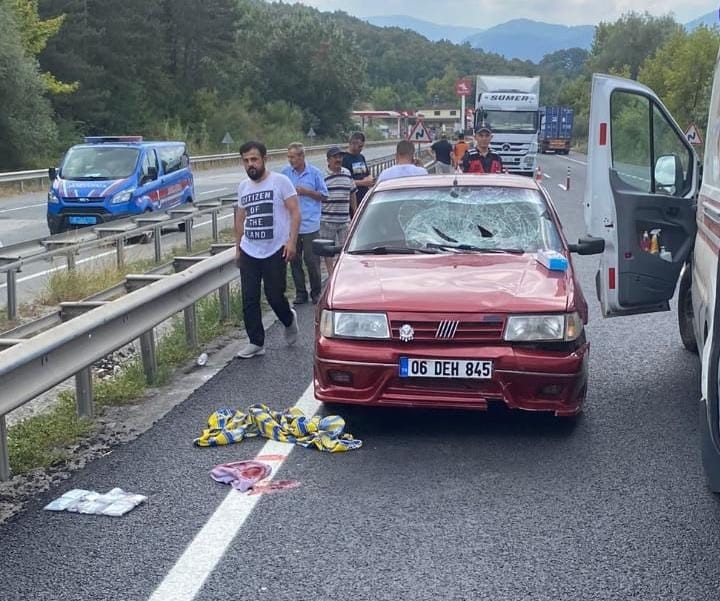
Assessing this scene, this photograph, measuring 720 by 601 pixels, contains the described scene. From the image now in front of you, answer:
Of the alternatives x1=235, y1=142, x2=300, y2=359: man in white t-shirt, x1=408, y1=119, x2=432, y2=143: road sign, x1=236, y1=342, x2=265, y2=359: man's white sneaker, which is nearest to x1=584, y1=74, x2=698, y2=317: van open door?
x1=235, y1=142, x2=300, y2=359: man in white t-shirt

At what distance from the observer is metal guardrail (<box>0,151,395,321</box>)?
34.6ft

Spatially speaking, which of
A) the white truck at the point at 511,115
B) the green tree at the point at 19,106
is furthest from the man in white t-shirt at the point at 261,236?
the green tree at the point at 19,106

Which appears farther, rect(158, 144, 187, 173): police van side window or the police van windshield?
the police van windshield

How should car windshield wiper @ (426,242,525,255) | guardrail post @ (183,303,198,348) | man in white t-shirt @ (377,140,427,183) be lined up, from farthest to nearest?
1. man in white t-shirt @ (377,140,427,183)
2. guardrail post @ (183,303,198,348)
3. car windshield wiper @ (426,242,525,255)

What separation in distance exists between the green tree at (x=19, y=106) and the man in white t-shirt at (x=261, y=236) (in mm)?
32629

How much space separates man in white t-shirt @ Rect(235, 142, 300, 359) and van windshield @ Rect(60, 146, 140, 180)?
12.2 m

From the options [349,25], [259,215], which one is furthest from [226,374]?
[349,25]

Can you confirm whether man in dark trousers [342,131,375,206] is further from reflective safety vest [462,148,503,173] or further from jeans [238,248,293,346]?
jeans [238,248,293,346]

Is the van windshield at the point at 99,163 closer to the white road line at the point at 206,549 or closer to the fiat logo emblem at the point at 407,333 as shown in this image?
the fiat logo emblem at the point at 407,333

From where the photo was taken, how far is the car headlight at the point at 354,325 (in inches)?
235

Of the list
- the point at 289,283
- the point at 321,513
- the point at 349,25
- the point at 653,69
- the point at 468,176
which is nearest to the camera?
the point at 321,513

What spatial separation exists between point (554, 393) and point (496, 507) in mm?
1251

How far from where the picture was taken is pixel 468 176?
8.13m

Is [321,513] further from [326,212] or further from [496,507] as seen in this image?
[326,212]
